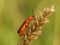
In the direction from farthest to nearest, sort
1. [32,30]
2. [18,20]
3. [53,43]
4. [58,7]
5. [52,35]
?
[18,20] → [58,7] → [52,35] → [53,43] → [32,30]

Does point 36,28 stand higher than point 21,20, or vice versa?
point 36,28

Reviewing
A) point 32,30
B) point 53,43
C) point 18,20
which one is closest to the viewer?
point 32,30

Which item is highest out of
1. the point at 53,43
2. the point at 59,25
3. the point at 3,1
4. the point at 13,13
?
the point at 3,1

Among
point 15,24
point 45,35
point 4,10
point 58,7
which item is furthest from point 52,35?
point 4,10

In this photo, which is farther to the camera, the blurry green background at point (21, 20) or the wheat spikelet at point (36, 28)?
the blurry green background at point (21, 20)

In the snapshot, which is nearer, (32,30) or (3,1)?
(32,30)

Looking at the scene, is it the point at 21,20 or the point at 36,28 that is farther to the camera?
the point at 21,20

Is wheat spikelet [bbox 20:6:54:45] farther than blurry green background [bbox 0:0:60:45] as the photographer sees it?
No

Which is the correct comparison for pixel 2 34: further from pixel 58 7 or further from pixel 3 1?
pixel 58 7
